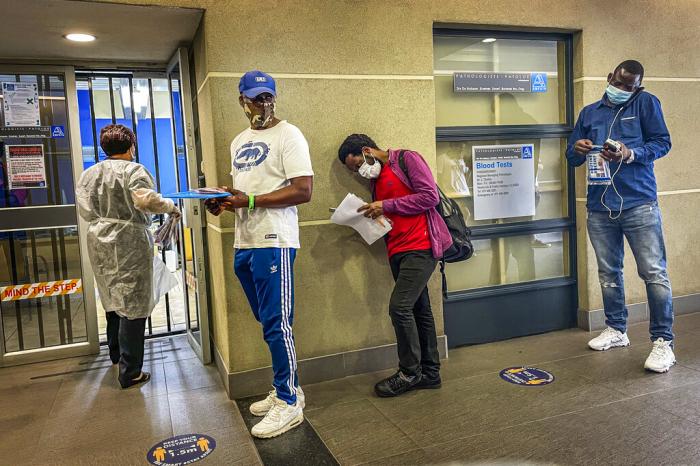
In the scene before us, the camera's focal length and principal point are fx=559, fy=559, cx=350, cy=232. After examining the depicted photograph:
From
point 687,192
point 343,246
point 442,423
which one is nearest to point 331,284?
point 343,246

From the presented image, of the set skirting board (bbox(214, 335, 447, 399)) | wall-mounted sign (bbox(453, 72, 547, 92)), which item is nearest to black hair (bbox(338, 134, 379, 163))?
wall-mounted sign (bbox(453, 72, 547, 92))

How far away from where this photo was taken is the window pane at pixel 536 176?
13.2 ft

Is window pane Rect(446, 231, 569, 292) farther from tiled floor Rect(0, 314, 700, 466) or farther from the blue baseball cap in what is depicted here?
the blue baseball cap

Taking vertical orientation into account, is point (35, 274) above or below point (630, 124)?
below

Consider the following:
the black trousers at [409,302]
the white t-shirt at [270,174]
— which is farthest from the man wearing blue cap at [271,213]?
the black trousers at [409,302]

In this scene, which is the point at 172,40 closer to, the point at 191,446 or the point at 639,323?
the point at 191,446

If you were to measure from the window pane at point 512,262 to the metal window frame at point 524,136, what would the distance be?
0.06m

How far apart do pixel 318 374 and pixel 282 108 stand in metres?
1.65

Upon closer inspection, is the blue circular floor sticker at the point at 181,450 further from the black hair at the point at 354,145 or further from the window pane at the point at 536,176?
the window pane at the point at 536,176

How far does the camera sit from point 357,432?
2.81 metres

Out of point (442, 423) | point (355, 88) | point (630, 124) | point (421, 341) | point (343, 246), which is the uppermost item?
point (355, 88)

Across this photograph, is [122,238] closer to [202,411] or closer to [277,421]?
[202,411]

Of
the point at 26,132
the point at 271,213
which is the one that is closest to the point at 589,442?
the point at 271,213

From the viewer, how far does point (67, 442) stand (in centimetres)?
284
